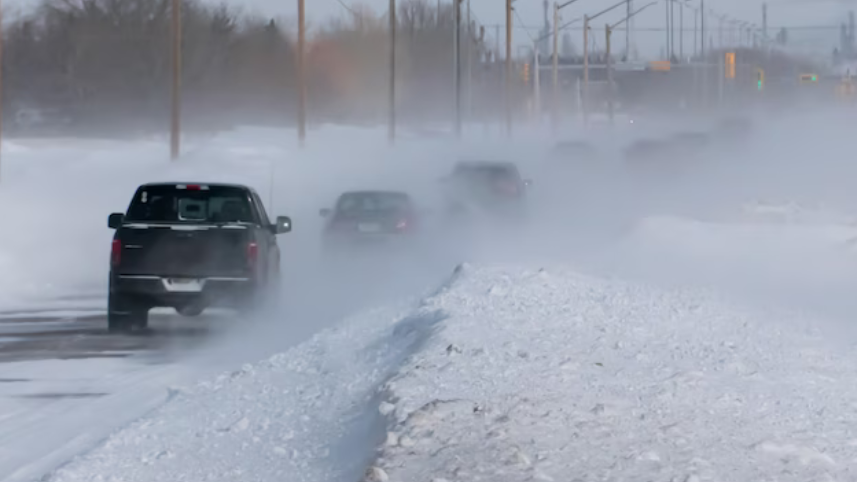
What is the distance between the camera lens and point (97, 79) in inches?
3214

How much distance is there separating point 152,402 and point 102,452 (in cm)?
269

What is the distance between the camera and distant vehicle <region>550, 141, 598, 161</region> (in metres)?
59.7

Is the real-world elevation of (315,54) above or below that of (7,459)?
above

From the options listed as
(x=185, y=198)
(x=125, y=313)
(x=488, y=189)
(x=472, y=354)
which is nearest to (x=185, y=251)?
(x=125, y=313)

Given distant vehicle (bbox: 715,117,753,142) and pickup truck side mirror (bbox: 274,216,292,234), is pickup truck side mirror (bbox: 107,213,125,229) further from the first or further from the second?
distant vehicle (bbox: 715,117,753,142)

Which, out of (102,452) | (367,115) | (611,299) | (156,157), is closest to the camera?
(102,452)

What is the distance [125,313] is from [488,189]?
19.0 meters

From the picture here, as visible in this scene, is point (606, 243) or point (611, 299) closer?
point (611, 299)

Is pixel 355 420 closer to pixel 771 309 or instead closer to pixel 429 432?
pixel 429 432

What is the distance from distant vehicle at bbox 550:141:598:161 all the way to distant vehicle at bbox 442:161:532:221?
22867 millimetres

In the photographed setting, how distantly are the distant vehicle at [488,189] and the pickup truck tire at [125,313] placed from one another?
57.1 feet

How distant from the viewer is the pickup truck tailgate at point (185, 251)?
17.3 m

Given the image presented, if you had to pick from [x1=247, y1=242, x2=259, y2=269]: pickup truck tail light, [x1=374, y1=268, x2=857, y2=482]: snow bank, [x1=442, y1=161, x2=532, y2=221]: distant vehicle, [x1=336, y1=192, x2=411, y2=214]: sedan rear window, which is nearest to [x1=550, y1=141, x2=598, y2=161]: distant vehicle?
[x1=442, y1=161, x2=532, y2=221]: distant vehicle

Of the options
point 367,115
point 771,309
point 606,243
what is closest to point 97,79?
point 367,115
